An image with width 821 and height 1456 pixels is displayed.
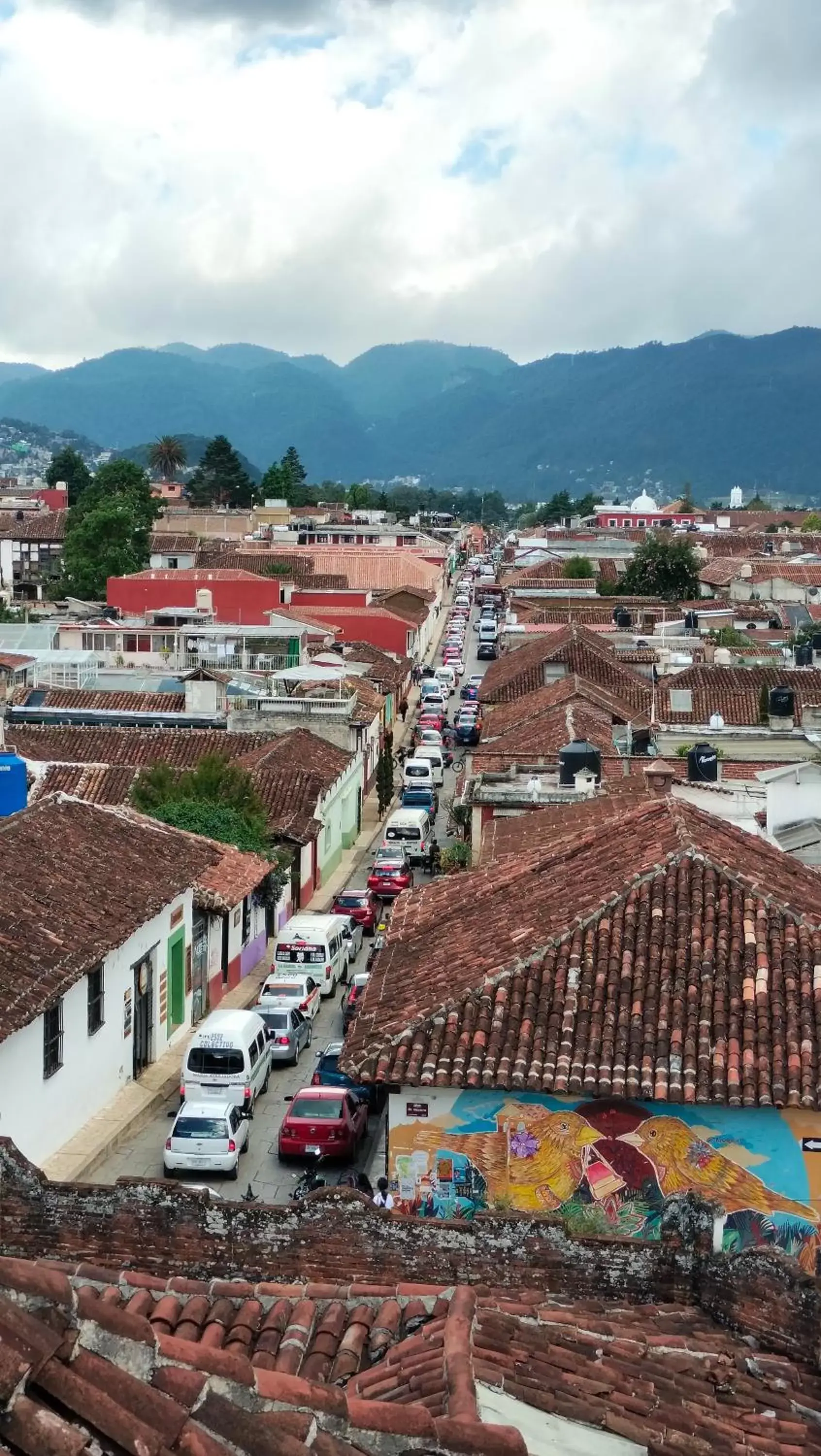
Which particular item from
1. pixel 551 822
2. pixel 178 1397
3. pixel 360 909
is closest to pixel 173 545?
pixel 360 909

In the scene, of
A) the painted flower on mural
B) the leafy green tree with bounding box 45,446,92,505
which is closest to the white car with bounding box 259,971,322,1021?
the painted flower on mural

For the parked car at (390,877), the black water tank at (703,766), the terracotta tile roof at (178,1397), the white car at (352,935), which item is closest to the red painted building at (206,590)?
the parked car at (390,877)

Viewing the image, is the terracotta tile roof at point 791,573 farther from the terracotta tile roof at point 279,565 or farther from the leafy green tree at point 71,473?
the leafy green tree at point 71,473

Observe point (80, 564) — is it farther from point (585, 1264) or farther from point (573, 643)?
point (585, 1264)

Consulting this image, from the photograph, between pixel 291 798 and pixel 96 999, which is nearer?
pixel 96 999

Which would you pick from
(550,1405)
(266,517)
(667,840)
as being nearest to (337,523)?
(266,517)

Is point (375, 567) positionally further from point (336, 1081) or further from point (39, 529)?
point (336, 1081)
